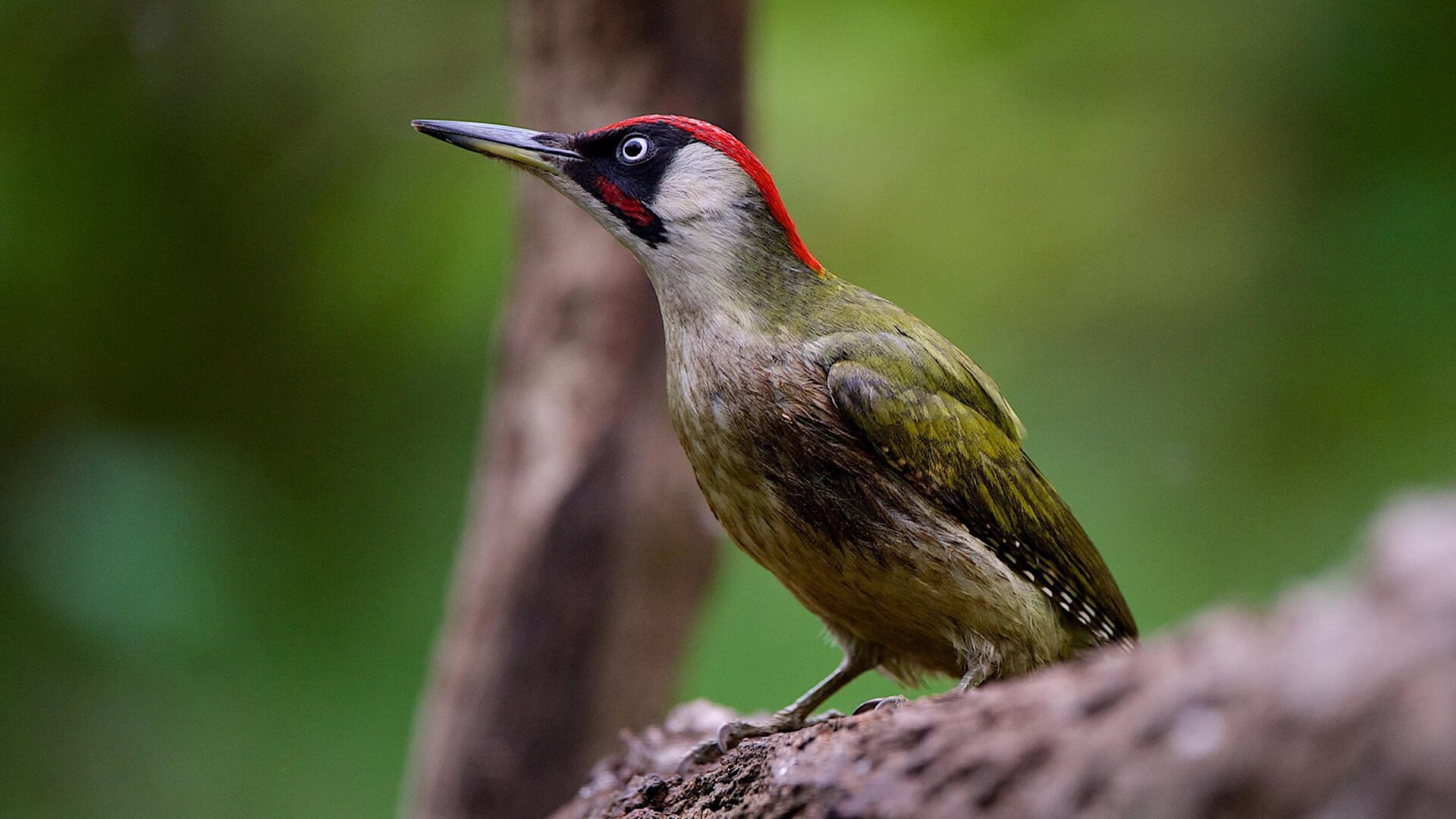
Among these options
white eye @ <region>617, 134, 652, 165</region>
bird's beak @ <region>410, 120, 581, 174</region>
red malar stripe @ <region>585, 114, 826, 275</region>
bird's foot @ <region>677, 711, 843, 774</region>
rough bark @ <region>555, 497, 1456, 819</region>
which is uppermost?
bird's beak @ <region>410, 120, 581, 174</region>

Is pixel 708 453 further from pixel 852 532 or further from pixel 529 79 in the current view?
pixel 529 79

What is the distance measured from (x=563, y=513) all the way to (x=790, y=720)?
174 cm

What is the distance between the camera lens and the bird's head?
2.66 meters

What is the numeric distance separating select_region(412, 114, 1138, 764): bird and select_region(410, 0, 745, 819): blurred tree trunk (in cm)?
157

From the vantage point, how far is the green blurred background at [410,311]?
16.9 ft

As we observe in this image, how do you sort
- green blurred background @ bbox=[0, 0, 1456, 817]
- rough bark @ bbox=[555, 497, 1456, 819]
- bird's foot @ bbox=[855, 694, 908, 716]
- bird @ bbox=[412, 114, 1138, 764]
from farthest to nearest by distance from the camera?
green blurred background @ bbox=[0, 0, 1456, 817], bird @ bbox=[412, 114, 1138, 764], bird's foot @ bbox=[855, 694, 908, 716], rough bark @ bbox=[555, 497, 1456, 819]

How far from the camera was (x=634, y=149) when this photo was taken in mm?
2703

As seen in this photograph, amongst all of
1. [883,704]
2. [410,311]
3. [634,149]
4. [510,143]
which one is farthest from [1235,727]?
[410,311]

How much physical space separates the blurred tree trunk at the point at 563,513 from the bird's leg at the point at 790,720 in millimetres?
1606

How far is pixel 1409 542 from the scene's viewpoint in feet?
3.77

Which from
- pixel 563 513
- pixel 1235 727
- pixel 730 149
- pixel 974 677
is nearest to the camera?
pixel 1235 727

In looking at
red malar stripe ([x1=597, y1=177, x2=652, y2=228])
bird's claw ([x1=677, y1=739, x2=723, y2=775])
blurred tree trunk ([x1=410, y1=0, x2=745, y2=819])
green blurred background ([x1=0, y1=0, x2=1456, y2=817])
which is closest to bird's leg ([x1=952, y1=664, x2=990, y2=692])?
bird's claw ([x1=677, y1=739, x2=723, y2=775])

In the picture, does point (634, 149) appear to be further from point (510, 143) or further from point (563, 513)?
point (563, 513)

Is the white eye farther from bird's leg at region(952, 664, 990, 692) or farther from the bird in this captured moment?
bird's leg at region(952, 664, 990, 692)
